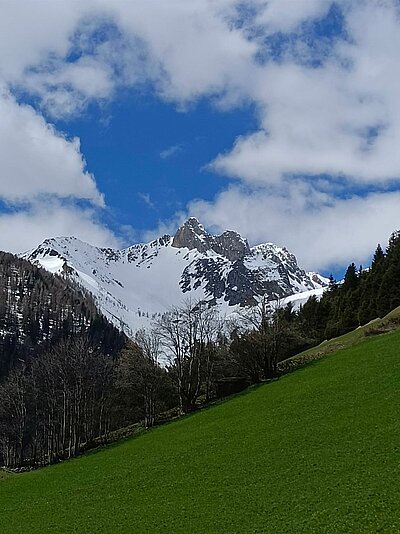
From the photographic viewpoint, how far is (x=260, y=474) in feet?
86.3

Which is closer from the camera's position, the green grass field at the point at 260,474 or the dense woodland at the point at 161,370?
the green grass field at the point at 260,474

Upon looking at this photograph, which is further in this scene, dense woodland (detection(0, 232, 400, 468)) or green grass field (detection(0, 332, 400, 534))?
dense woodland (detection(0, 232, 400, 468))

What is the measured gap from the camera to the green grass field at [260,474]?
20.8m

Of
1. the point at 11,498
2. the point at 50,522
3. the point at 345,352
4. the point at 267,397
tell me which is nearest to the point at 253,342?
the point at 345,352

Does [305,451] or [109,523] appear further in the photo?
[305,451]

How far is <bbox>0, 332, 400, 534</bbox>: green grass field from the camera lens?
68.2ft

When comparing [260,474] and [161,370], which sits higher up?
[161,370]

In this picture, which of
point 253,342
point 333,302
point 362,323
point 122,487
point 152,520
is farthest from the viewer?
point 333,302

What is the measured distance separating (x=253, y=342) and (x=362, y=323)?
2531 cm

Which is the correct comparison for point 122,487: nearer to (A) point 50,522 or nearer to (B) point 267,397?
(A) point 50,522

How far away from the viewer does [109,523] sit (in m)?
Result: 25.0

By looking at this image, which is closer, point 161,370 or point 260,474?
point 260,474

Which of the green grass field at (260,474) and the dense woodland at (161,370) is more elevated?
the dense woodland at (161,370)

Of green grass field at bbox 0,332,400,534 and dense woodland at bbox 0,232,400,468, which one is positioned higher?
dense woodland at bbox 0,232,400,468
